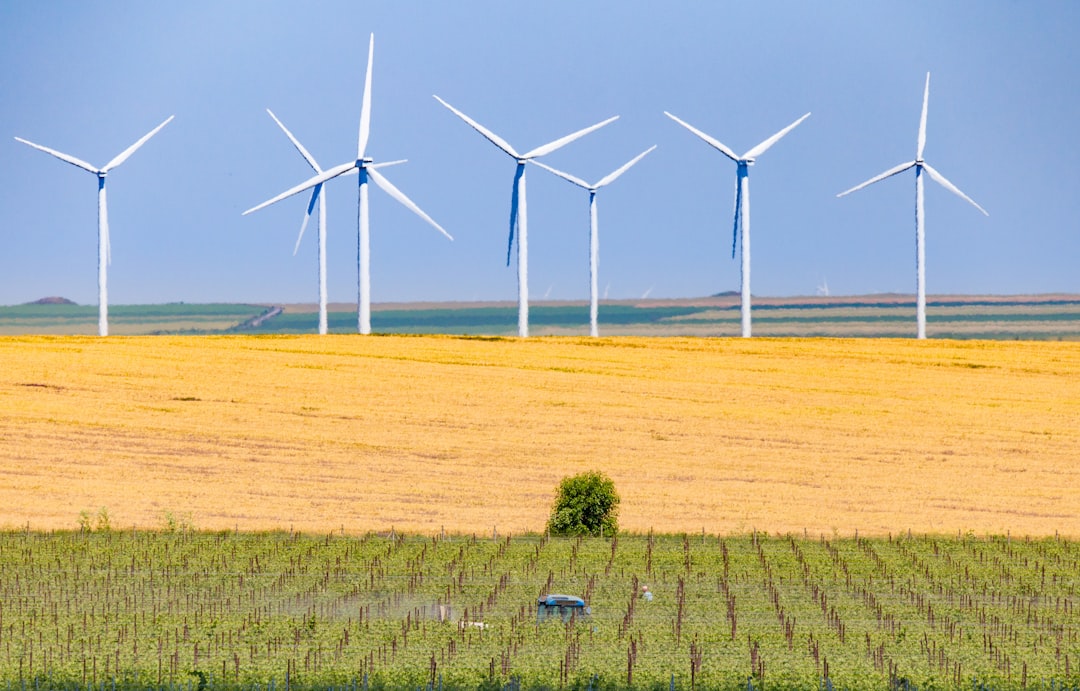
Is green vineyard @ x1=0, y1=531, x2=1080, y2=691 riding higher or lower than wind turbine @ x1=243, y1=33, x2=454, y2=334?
lower

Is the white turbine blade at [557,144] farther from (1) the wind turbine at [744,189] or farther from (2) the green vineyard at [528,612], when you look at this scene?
(2) the green vineyard at [528,612]

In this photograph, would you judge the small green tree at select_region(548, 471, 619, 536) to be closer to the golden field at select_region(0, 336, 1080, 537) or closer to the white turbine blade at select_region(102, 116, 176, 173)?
the golden field at select_region(0, 336, 1080, 537)

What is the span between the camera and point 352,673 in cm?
2305

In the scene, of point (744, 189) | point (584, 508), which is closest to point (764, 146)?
point (744, 189)

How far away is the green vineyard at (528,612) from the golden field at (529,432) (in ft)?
11.0

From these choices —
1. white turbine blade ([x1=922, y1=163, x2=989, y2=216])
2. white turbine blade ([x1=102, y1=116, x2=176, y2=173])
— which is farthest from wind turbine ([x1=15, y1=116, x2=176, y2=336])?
white turbine blade ([x1=922, y1=163, x2=989, y2=216])

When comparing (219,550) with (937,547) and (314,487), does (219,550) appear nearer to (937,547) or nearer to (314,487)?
(314,487)

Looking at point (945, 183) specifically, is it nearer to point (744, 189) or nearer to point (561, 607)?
point (744, 189)

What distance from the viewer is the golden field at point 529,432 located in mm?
42625

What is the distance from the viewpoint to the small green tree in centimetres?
3978

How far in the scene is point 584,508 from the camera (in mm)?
39875

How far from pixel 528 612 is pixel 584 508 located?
37.0ft

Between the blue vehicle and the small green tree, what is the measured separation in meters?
11.2

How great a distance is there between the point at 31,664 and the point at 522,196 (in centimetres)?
5395
